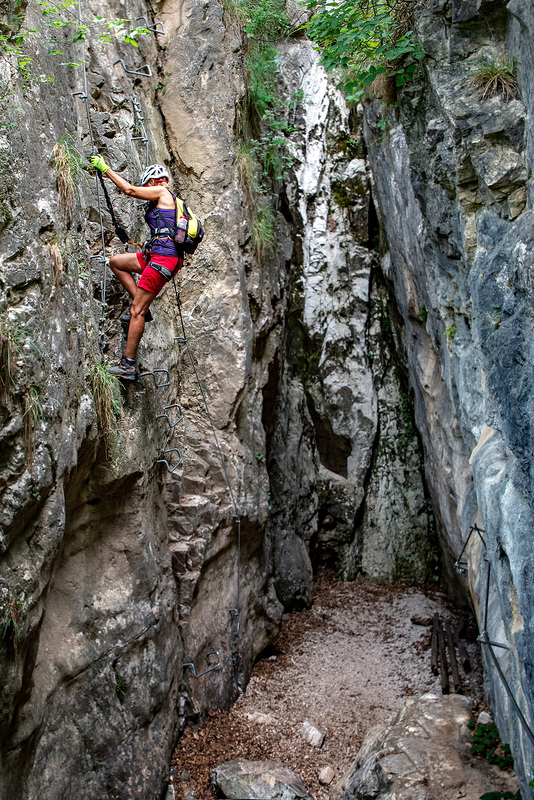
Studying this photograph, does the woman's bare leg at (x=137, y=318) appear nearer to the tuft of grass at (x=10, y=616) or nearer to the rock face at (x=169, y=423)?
the rock face at (x=169, y=423)

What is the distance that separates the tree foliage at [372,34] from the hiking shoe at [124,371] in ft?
11.2

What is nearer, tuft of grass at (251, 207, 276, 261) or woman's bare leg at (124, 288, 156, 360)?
woman's bare leg at (124, 288, 156, 360)

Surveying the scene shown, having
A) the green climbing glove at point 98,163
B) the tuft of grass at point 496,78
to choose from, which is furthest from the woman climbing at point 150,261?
the tuft of grass at point 496,78

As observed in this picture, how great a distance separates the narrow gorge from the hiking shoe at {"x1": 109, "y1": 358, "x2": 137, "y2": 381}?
0.64ft

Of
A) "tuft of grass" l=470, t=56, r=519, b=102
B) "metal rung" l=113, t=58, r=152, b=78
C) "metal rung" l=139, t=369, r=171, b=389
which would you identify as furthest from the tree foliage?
"metal rung" l=139, t=369, r=171, b=389

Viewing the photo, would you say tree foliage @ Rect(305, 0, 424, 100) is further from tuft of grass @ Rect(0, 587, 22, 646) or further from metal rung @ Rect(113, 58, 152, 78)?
tuft of grass @ Rect(0, 587, 22, 646)

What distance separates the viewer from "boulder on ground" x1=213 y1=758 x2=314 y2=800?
18.0 feet

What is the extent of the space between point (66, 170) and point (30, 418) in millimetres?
1972

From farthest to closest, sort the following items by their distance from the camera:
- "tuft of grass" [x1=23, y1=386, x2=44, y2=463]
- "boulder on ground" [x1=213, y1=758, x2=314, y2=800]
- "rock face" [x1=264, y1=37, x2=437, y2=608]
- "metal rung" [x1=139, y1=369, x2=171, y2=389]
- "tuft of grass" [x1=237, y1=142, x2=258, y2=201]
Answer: "rock face" [x1=264, y1=37, x2=437, y2=608], "tuft of grass" [x1=237, y1=142, x2=258, y2=201], "metal rung" [x1=139, y1=369, x2=171, y2=389], "boulder on ground" [x1=213, y1=758, x2=314, y2=800], "tuft of grass" [x1=23, y1=386, x2=44, y2=463]

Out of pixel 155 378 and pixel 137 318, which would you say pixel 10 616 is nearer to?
pixel 137 318

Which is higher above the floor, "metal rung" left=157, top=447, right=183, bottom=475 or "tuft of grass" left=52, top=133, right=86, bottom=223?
"tuft of grass" left=52, top=133, right=86, bottom=223

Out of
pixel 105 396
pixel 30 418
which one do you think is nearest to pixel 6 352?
pixel 30 418

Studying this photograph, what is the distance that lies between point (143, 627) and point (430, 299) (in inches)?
187

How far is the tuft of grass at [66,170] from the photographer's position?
4617mm
